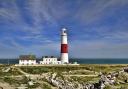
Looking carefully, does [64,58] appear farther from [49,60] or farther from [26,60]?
[26,60]

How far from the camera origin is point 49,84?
256ft

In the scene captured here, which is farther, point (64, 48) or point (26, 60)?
point (26, 60)

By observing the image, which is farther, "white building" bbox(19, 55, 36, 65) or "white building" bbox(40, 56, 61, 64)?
"white building" bbox(40, 56, 61, 64)

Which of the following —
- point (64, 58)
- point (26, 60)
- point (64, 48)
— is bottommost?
point (26, 60)

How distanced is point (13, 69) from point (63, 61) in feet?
92.7

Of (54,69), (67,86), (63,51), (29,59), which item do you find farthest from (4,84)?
(29,59)

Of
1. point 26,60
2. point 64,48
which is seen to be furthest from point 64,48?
point 26,60

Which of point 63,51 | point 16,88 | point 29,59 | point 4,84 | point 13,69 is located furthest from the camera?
point 29,59

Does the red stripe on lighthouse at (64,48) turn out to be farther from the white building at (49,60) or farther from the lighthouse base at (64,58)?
the white building at (49,60)

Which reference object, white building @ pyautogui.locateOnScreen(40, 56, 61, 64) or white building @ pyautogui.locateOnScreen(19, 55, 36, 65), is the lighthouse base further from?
white building @ pyautogui.locateOnScreen(19, 55, 36, 65)

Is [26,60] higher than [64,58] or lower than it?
lower

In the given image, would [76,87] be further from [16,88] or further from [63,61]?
[63,61]

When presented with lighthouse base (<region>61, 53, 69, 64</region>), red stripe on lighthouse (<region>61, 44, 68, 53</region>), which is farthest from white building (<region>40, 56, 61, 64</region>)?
red stripe on lighthouse (<region>61, 44, 68, 53</region>)

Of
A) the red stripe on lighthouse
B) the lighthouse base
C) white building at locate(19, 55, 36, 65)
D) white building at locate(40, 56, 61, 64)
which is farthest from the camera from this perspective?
white building at locate(40, 56, 61, 64)
